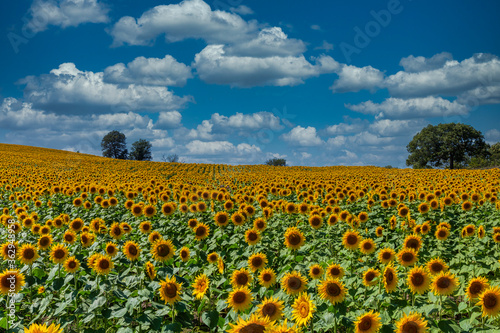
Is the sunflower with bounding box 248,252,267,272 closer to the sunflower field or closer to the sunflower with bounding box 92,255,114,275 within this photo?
the sunflower field

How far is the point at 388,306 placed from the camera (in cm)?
580

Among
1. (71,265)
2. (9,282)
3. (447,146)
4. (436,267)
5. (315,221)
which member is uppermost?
→ (447,146)

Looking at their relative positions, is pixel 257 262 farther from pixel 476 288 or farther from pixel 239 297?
pixel 476 288

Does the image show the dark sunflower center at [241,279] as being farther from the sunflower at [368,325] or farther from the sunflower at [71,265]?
the sunflower at [71,265]

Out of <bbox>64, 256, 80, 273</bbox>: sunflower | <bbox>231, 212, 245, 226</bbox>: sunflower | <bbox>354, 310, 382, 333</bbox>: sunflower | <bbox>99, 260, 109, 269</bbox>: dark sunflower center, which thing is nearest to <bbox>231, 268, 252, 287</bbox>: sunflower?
<bbox>354, 310, 382, 333</bbox>: sunflower

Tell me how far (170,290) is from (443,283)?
149 inches

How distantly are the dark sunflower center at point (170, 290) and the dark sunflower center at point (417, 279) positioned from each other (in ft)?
11.0

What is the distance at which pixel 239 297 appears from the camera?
471 cm

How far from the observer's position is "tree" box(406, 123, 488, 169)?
86625 millimetres

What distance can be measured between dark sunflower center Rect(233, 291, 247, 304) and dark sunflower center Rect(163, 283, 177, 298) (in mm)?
875

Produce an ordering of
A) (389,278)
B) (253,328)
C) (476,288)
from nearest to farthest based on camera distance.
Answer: (253,328)
(476,288)
(389,278)

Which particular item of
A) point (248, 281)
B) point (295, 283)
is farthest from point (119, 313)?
point (295, 283)

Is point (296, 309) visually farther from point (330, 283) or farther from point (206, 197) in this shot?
point (206, 197)

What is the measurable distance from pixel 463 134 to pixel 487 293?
95.0 m
